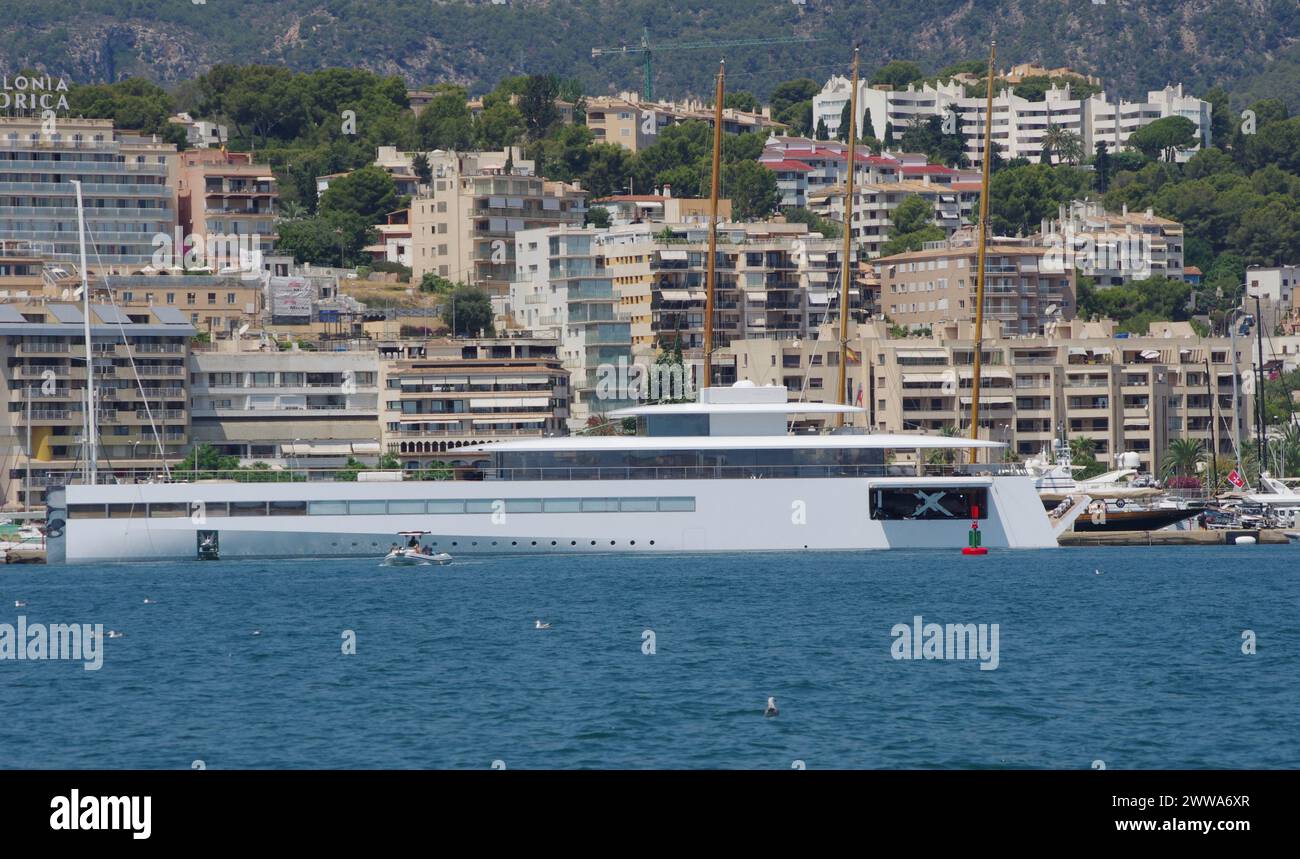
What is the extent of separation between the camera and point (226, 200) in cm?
13550

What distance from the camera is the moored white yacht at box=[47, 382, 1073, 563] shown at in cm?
6431

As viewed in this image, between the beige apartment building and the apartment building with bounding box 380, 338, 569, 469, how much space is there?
1325 cm

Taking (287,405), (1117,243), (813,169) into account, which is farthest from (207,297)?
(813,169)

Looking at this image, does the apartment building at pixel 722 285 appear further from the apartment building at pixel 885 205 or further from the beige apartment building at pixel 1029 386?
the apartment building at pixel 885 205

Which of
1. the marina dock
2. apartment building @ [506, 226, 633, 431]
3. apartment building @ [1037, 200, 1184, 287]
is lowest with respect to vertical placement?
the marina dock

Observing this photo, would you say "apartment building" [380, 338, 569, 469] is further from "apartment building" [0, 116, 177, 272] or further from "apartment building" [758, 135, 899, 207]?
"apartment building" [758, 135, 899, 207]

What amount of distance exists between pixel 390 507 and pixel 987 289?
73.3 meters

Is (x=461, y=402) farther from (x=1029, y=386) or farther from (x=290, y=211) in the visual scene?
(x=290, y=211)

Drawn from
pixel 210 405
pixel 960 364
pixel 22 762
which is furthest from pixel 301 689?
pixel 960 364

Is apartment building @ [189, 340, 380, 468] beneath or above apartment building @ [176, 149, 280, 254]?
beneath

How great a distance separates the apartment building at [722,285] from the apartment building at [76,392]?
1192 inches

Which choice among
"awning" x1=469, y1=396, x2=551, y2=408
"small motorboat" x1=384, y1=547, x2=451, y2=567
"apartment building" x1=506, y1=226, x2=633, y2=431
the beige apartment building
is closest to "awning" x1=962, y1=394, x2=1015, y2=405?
the beige apartment building

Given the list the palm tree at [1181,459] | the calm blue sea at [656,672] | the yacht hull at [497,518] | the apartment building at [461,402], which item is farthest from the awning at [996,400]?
the calm blue sea at [656,672]

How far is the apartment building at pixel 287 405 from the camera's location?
105 metres
